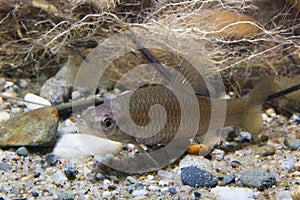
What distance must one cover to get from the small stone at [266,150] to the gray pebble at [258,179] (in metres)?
0.62

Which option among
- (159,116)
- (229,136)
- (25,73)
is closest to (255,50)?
(229,136)

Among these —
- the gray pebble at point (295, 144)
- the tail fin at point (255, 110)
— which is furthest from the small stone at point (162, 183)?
the gray pebble at point (295, 144)

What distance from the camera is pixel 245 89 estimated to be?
475 centimetres

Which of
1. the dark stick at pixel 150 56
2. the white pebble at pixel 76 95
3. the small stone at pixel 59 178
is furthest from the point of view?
the white pebble at pixel 76 95

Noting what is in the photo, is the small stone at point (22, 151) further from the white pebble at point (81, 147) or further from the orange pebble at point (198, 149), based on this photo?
the orange pebble at point (198, 149)

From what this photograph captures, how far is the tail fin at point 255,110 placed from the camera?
3.66 meters

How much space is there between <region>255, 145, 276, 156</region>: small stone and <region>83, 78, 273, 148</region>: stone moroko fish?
458mm

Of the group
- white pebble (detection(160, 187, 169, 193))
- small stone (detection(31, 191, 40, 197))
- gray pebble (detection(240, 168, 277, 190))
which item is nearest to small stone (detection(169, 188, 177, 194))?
white pebble (detection(160, 187, 169, 193))

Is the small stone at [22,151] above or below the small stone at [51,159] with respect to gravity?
above

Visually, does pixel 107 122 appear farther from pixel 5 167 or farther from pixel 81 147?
pixel 5 167

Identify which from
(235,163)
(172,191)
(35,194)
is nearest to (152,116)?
(172,191)

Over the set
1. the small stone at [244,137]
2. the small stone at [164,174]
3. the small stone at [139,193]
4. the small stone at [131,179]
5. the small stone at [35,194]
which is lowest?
the small stone at [244,137]

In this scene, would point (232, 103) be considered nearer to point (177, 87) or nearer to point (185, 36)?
point (177, 87)

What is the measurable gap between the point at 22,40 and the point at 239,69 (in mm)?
2894
